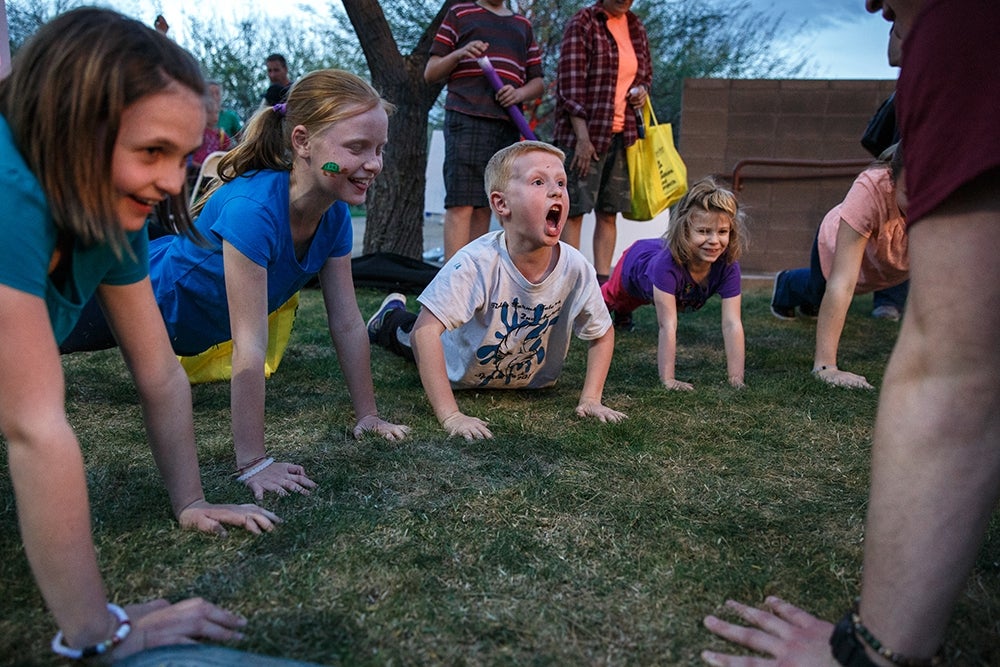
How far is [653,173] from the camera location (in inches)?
204

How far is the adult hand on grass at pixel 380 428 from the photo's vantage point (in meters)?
2.62

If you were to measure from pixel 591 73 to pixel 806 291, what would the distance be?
186 cm

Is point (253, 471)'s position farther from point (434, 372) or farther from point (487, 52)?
point (487, 52)

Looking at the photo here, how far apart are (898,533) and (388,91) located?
6214mm

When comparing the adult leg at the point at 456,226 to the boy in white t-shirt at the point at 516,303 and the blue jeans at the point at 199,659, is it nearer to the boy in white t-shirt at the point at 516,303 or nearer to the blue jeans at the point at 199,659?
the boy in white t-shirt at the point at 516,303

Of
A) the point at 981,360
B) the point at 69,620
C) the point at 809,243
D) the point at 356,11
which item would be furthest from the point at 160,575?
the point at 809,243

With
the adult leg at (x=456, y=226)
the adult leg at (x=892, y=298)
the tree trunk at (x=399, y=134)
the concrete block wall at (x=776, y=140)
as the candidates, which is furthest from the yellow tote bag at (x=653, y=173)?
the concrete block wall at (x=776, y=140)

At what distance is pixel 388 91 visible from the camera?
22.3 ft

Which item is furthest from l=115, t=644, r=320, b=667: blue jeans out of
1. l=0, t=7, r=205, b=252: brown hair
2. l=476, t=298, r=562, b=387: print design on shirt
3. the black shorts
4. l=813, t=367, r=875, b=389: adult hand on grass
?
the black shorts

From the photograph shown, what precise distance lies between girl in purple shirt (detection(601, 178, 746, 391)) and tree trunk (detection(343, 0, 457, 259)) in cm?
336

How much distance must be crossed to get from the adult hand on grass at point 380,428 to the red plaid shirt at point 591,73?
2.81 m

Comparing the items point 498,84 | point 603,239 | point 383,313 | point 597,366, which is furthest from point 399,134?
point 597,366

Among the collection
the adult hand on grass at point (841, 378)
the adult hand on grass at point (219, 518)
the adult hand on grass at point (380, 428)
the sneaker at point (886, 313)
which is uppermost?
the adult hand on grass at point (219, 518)

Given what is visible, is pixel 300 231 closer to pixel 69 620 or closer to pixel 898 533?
pixel 69 620
